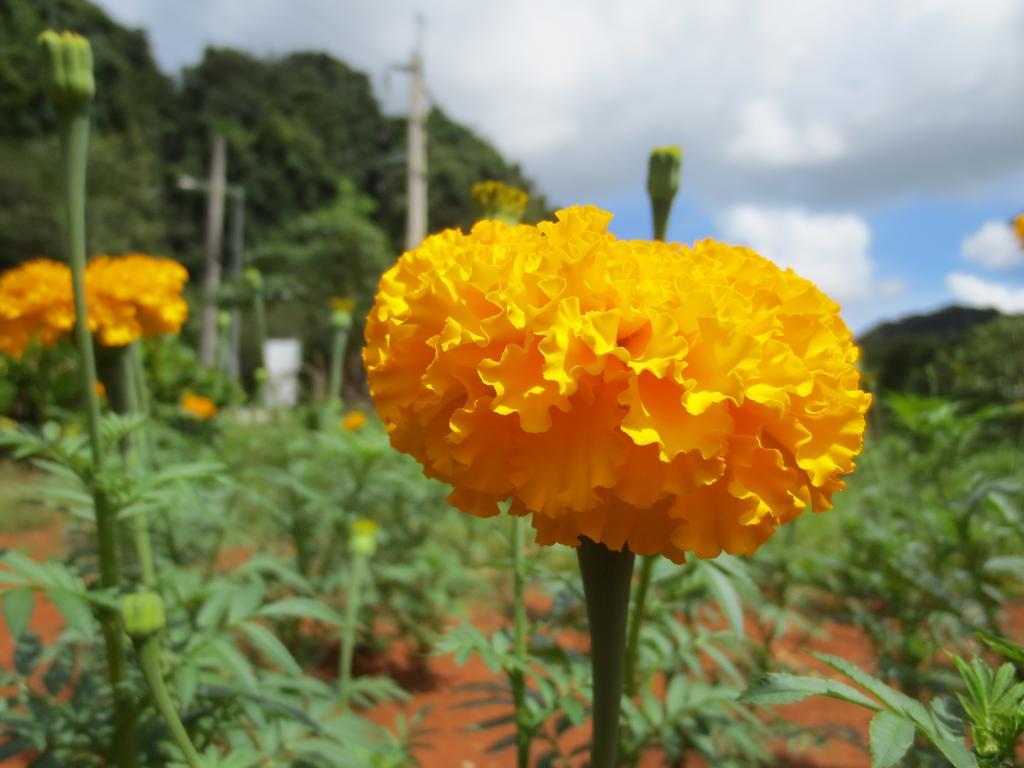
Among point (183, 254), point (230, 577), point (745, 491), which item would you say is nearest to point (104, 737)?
point (230, 577)

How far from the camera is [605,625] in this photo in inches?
27.6

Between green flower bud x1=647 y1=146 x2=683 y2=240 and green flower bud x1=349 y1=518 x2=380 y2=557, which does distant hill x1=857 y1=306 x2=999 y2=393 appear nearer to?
green flower bud x1=349 y1=518 x2=380 y2=557

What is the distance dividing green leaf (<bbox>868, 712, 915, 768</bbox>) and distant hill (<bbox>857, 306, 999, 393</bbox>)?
21.2 ft

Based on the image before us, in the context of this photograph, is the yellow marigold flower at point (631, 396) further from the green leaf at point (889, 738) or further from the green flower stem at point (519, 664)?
the green flower stem at point (519, 664)

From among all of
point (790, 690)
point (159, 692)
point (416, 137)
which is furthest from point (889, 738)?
point (416, 137)

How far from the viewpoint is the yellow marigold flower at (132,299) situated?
159 centimetres

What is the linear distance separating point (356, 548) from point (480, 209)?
2.98 ft

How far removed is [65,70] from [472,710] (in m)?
2.28

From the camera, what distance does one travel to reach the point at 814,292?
71 cm

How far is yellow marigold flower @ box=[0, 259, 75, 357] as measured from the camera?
161 cm

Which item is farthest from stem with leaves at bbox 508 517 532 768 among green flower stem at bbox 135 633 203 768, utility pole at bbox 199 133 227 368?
utility pole at bbox 199 133 227 368

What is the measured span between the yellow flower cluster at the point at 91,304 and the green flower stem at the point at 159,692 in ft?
3.13

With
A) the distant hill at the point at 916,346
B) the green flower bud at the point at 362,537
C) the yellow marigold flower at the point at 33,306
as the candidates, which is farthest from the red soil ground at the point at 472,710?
the distant hill at the point at 916,346

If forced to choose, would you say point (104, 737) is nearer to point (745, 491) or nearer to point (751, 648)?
point (745, 491)
